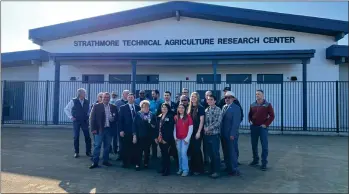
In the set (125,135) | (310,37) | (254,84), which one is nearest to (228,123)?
(125,135)

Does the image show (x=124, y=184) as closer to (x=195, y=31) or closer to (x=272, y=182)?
(x=272, y=182)

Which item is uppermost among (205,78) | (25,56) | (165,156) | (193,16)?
(193,16)

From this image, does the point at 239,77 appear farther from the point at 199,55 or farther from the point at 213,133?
the point at 213,133

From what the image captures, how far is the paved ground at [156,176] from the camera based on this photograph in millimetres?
4754

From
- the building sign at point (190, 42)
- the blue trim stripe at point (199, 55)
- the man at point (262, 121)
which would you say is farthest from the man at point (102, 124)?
the building sign at point (190, 42)

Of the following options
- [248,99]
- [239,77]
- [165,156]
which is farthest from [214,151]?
[239,77]

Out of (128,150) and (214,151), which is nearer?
(214,151)

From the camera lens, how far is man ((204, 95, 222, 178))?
17.9ft

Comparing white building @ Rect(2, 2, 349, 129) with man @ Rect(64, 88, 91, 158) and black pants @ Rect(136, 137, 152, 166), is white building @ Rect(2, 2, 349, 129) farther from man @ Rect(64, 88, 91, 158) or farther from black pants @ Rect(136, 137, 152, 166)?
black pants @ Rect(136, 137, 152, 166)

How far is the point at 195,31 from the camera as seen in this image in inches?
588

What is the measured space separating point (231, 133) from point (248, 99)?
869 centimetres

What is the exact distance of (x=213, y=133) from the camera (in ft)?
18.0

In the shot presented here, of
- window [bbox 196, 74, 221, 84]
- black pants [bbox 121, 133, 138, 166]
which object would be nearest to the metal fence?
window [bbox 196, 74, 221, 84]

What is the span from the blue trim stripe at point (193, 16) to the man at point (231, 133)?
955 cm
